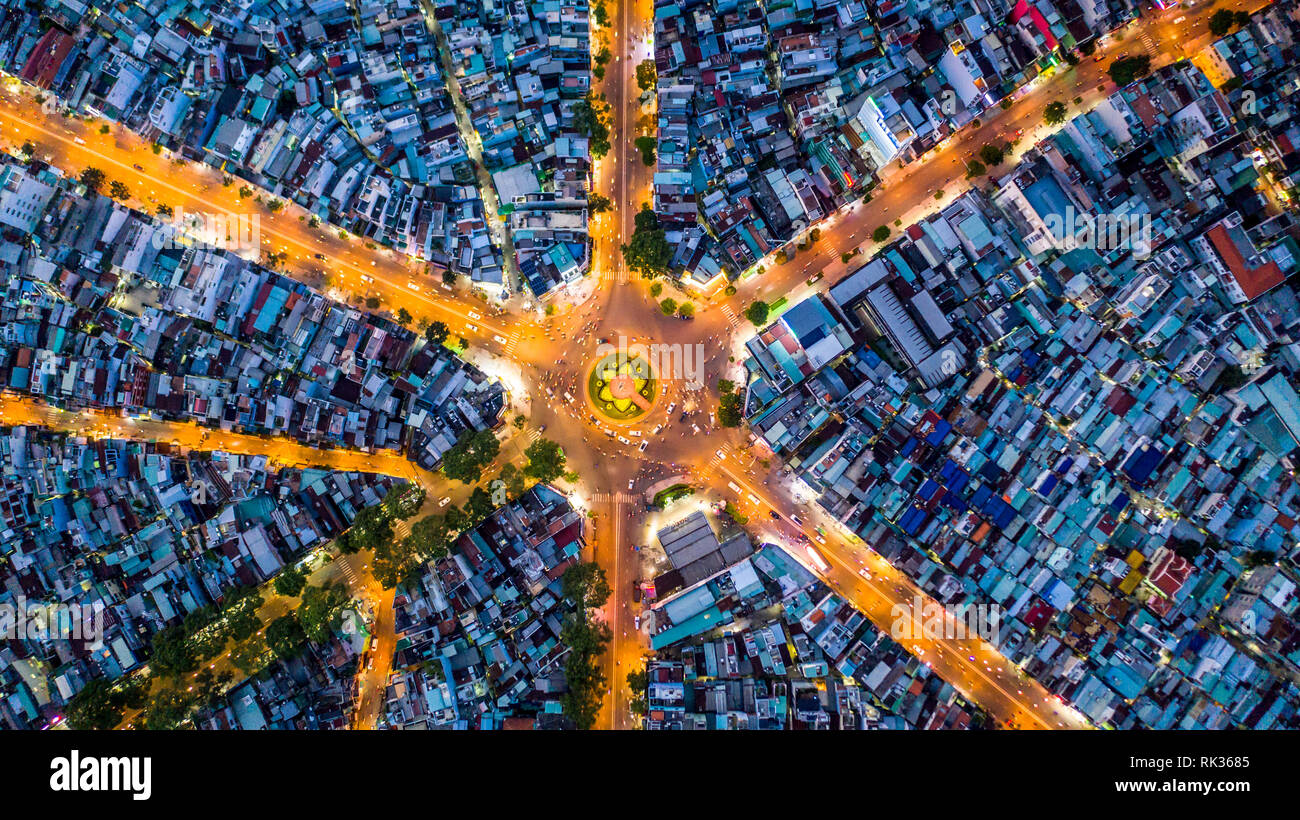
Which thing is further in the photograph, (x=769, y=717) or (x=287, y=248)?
(x=287, y=248)

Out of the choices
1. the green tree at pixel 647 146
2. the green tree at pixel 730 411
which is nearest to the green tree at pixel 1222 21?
the green tree at pixel 647 146

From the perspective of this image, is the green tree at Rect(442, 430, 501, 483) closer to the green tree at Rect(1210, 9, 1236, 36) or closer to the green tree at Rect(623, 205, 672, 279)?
the green tree at Rect(623, 205, 672, 279)

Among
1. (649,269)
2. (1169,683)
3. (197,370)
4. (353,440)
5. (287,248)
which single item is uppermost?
(287,248)

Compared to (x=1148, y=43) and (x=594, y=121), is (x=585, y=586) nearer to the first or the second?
(x=594, y=121)

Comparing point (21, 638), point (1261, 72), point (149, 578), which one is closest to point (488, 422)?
point (149, 578)

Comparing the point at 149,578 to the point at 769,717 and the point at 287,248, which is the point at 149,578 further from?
the point at 769,717

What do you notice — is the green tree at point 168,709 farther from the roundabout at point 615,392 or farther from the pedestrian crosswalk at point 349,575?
the roundabout at point 615,392

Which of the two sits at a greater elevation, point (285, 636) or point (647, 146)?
point (647, 146)

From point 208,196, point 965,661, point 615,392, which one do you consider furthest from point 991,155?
point 208,196
